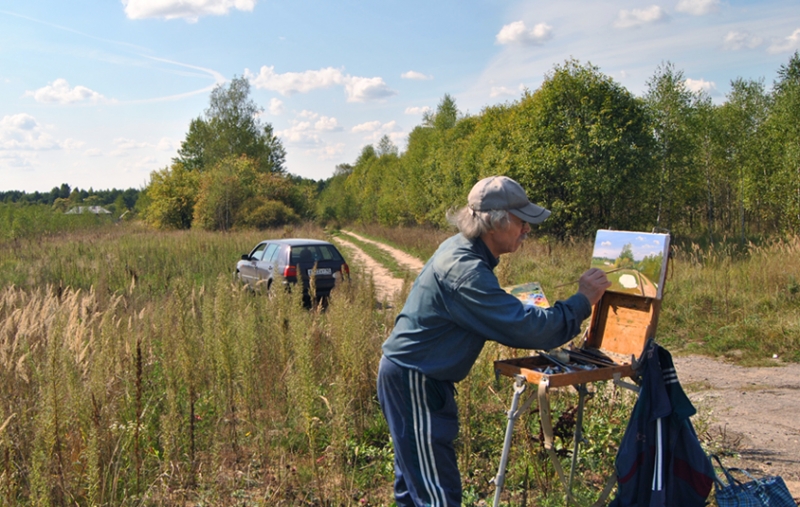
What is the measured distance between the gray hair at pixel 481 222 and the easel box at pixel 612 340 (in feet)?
2.31

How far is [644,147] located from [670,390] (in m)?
16.0

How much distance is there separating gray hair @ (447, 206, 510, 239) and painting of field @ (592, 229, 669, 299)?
0.94 metres

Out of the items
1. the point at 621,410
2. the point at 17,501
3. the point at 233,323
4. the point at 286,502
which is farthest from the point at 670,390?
the point at 17,501

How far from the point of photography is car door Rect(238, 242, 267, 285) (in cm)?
1441

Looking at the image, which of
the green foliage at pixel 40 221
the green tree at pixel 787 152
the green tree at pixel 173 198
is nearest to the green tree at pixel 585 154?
the green tree at pixel 787 152

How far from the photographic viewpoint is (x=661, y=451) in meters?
2.93

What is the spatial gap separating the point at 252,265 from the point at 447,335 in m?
12.4

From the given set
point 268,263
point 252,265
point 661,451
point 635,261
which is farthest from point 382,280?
point 661,451

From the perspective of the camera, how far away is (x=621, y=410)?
15.4 ft

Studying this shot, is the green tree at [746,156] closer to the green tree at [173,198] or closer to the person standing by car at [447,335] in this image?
the person standing by car at [447,335]

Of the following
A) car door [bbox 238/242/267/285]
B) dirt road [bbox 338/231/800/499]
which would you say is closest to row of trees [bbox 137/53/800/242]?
car door [bbox 238/242/267/285]

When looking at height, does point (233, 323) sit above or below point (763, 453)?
above

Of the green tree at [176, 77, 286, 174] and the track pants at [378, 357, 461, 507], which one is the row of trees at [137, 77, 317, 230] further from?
the track pants at [378, 357, 461, 507]

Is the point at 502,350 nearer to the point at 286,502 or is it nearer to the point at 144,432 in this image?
the point at 286,502
